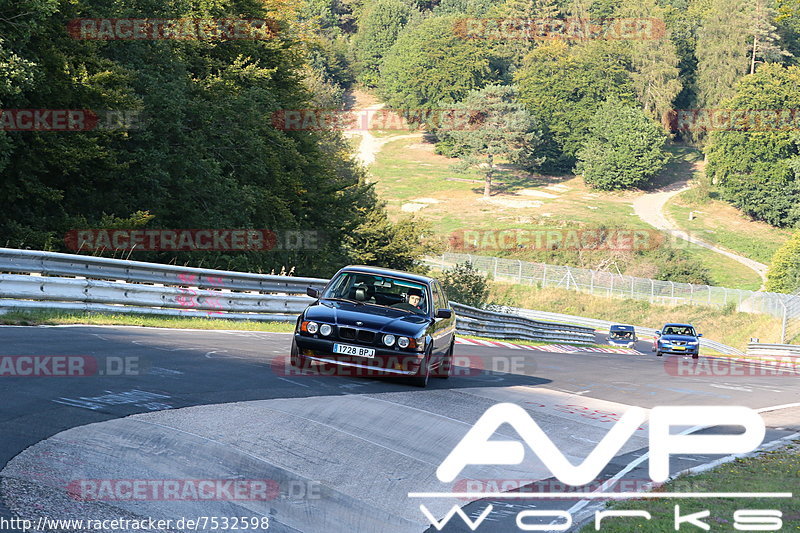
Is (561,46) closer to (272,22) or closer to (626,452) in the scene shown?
(272,22)

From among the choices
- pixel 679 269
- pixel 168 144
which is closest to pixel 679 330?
pixel 168 144

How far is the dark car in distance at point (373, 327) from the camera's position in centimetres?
1236

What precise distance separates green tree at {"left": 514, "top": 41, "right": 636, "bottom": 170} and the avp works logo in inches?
4561

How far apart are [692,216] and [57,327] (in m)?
102

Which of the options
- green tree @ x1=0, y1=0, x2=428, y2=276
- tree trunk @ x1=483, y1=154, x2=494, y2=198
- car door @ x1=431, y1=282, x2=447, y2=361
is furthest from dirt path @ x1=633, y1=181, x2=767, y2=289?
car door @ x1=431, y1=282, x2=447, y2=361

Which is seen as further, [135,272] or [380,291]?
[135,272]

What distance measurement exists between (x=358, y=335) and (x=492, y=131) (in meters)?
111

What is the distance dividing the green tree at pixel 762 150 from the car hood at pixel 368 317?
103853mm

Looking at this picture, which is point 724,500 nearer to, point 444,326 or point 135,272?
point 444,326

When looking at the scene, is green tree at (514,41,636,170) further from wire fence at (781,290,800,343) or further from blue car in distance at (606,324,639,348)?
blue car in distance at (606,324,639,348)

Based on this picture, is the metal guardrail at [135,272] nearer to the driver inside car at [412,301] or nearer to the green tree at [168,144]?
the green tree at [168,144]

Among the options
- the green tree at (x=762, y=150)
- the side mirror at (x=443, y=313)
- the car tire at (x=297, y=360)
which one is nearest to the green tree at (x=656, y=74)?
the green tree at (x=762, y=150)

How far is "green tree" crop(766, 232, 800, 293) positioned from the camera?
77.2 m

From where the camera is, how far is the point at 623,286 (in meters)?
71.8
